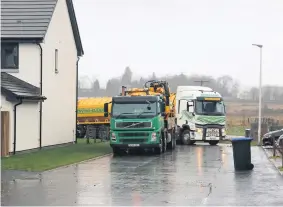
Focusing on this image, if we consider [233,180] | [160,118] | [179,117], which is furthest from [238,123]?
[233,180]

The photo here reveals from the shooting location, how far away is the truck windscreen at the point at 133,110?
88.8 feet

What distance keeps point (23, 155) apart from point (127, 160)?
4.53m

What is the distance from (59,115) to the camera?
105ft

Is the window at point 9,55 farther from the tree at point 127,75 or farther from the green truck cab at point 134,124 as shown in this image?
the tree at point 127,75

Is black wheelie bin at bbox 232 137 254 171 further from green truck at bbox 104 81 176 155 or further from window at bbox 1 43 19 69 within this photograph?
window at bbox 1 43 19 69

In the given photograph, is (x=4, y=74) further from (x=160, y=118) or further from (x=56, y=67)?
(x=160, y=118)

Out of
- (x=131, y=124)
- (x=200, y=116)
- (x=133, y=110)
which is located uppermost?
(x=133, y=110)

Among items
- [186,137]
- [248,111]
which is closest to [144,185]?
[186,137]

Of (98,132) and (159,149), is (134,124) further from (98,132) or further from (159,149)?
(98,132)

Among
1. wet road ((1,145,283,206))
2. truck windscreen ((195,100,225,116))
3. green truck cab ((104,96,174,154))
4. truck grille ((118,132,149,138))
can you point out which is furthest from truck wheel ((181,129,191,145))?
wet road ((1,145,283,206))

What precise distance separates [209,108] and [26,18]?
14.3 m

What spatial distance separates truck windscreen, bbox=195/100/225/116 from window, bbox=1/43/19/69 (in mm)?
13602

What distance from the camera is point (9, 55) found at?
29016 mm

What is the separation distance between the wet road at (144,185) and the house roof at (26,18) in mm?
9516
